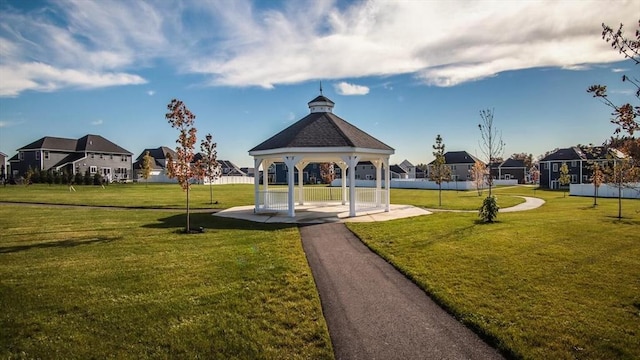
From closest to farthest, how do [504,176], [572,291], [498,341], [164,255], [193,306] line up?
[498,341] < [193,306] < [572,291] < [164,255] < [504,176]

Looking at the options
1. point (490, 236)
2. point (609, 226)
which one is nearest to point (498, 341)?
point (490, 236)

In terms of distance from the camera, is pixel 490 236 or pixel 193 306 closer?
pixel 193 306

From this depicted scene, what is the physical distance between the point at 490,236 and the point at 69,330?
41.1 feet

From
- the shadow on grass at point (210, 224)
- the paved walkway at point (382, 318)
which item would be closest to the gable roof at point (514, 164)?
the shadow on grass at point (210, 224)

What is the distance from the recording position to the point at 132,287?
8.34 metres

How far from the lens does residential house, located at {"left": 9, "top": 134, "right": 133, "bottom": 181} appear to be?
58688mm

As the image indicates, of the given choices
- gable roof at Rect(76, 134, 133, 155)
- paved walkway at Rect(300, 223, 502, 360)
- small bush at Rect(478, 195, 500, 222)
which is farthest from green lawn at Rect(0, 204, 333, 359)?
gable roof at Rect(76, 134, 133, 155)

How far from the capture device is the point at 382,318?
6762 millimetres

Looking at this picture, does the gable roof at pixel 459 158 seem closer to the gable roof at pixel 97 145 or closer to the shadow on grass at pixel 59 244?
the gable roof at pixel 97 145

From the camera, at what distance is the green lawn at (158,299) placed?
19.0 ft

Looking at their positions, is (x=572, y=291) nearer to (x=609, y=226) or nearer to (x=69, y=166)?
(x=609, y=226)

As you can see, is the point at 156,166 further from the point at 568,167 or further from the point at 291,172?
the point at 568,167

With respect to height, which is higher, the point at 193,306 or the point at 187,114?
the point at 187,114

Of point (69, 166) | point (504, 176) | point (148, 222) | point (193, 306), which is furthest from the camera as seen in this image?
point (504, 176)
